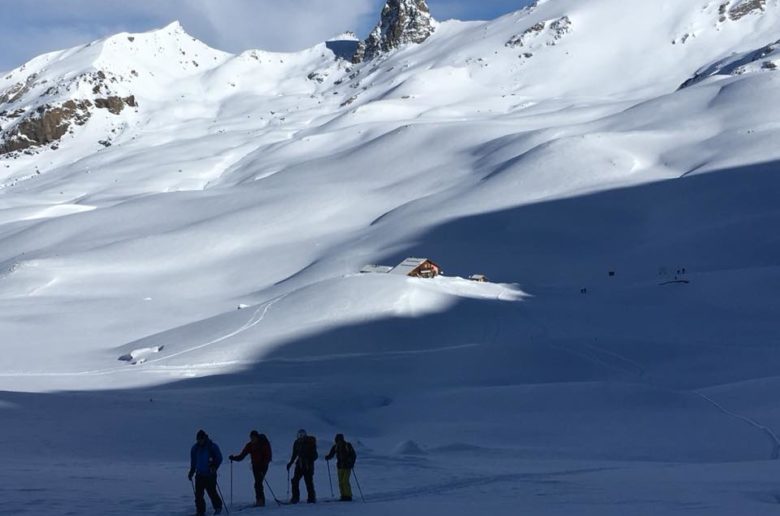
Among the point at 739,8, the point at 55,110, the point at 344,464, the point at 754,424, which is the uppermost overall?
the point at 55,110

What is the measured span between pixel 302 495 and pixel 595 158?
55.3 meters

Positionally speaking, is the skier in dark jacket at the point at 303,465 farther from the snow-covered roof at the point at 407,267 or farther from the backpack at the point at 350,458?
the snow-covered roof at the point at 407,267

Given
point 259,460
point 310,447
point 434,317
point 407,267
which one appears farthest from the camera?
point 407,267

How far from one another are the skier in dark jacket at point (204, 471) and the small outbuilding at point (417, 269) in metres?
35.6

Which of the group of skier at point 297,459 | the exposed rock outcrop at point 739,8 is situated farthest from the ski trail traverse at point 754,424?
the exposed rock outcrop at point 739,8

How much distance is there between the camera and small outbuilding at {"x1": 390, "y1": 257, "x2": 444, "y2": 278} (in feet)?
159

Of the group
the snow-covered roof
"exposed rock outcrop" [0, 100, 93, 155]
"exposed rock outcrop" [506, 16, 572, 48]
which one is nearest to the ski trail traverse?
the snow-covered roof

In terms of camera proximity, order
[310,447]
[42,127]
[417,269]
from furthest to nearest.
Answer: [42,127] → [417,269] → [310,447]

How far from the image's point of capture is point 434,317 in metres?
37.8

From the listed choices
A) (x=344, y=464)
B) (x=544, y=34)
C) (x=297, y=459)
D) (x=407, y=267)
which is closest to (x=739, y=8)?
(x=544, y=34)

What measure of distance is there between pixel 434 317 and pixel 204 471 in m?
25.3

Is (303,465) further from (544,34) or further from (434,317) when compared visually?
(544,34)

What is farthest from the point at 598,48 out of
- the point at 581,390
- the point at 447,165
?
the point at 581,390

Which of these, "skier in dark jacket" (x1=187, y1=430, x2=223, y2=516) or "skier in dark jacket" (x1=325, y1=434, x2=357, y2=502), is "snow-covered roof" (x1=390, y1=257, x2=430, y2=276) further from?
"skier in dark jacket" (x1=187, y1=430, x2=223, y2=516)
